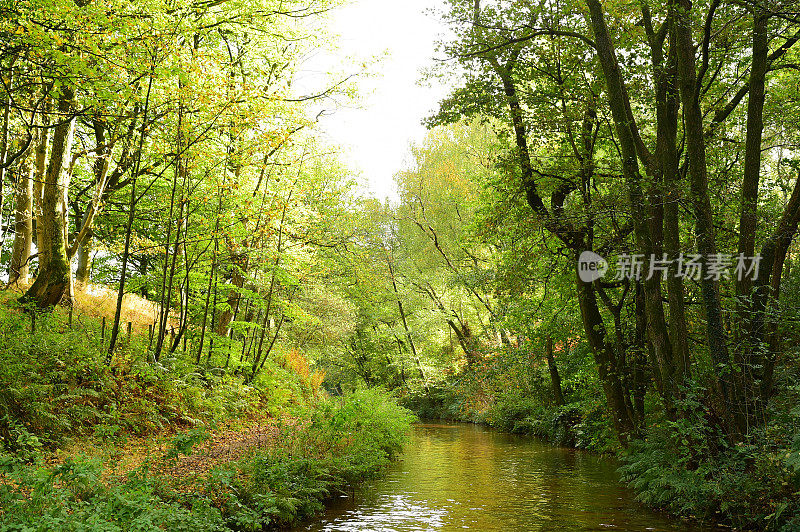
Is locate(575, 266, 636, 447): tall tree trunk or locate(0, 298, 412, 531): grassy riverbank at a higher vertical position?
locate(575, 266, 636, 447): tall tree trunk

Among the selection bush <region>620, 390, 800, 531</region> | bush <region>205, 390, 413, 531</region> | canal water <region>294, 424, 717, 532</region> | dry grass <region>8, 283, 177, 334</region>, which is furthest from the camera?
dry grass <region>8, 283, 177, 334</region>

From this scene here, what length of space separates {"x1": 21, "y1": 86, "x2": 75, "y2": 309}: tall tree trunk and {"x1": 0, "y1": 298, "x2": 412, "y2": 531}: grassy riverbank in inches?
24.0

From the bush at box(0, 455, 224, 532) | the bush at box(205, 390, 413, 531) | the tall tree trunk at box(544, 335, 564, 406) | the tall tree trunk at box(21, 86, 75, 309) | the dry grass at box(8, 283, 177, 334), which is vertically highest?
the tall tree trunk at box(21, 86, 75, 309)

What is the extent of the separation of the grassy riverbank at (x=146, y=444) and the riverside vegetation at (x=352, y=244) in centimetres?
5

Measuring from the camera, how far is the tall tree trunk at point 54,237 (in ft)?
38.4

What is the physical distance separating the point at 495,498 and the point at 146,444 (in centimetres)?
553

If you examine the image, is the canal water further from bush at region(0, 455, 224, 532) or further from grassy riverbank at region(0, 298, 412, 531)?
bush at region(0, 455, 224, 532)

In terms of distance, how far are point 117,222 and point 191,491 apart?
15907 mm

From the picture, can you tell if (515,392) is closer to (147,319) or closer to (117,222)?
(147,319)

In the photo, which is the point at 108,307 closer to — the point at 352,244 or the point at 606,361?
the point at 352,244

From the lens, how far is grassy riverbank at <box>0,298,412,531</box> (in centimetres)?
544

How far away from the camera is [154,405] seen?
10.5 metres

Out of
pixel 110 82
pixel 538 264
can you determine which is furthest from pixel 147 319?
pixel 538 264

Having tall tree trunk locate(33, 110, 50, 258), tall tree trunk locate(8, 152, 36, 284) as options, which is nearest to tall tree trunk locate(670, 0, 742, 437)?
tall tree trunk locate(33, 110, 50, 258)
